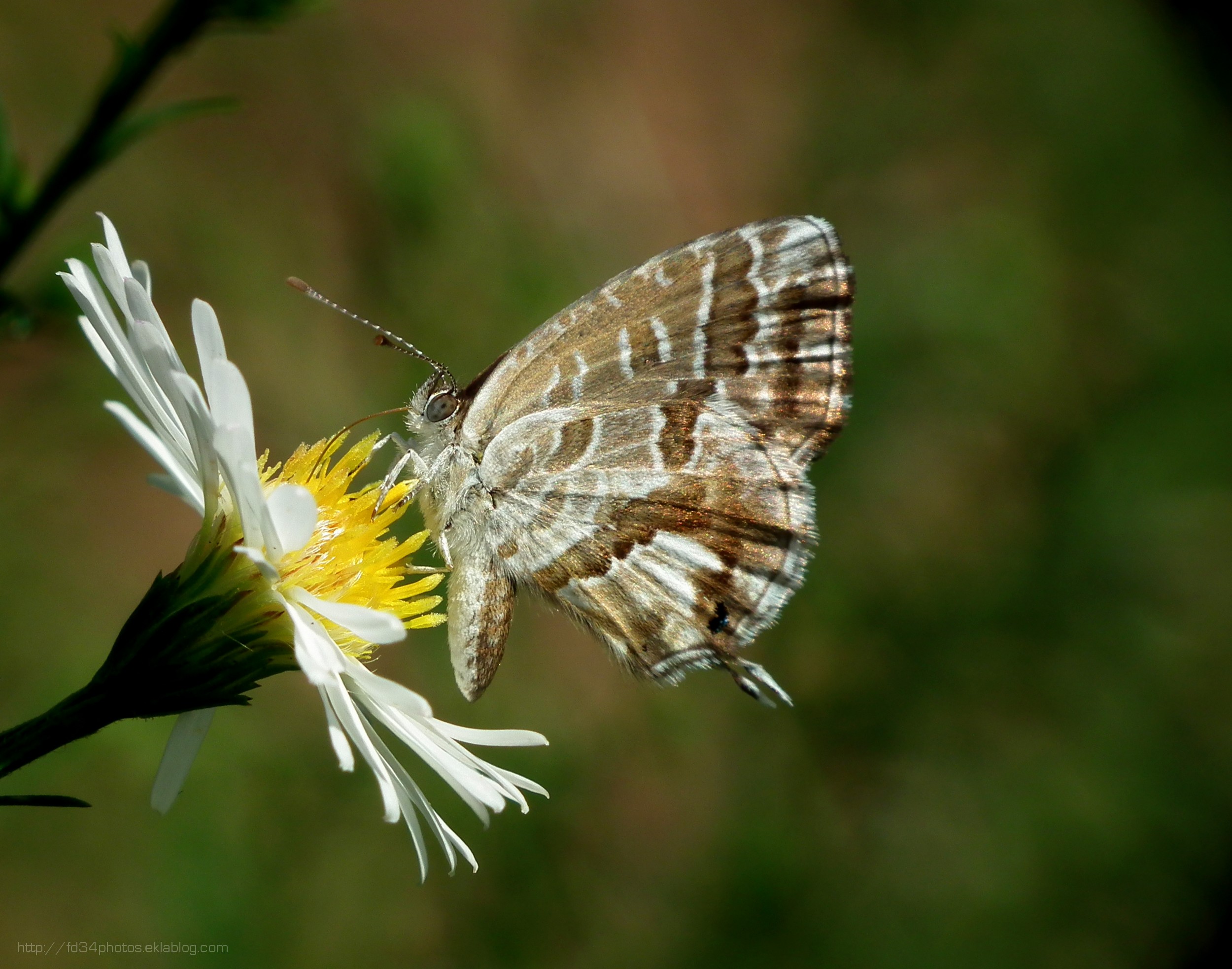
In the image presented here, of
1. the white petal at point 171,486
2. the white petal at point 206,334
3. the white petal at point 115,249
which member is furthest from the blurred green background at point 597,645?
the white petal at point 171,486

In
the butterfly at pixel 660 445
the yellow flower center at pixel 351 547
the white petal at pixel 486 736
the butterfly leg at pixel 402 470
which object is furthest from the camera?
the butterfly at pixel 660 445

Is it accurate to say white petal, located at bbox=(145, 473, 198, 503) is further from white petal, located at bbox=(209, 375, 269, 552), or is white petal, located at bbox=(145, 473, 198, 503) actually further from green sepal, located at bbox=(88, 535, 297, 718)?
green sepal, located at bbox=(88, 535, 297, 718)

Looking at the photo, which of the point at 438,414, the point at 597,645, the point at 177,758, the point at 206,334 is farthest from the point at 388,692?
the point at 597,645

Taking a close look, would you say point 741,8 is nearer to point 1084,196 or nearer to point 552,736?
point 1084,196

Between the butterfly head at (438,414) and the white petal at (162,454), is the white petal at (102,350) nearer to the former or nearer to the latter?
the white petal at (162,454)

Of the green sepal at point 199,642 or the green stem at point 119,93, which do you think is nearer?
the green sepal at point 199,642

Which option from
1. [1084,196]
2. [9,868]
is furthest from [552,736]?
[1084,196]

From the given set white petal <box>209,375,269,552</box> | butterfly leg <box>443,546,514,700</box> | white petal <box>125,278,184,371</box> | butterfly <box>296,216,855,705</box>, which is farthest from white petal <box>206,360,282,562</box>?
butterfly <box>296,216,855,705</box>
